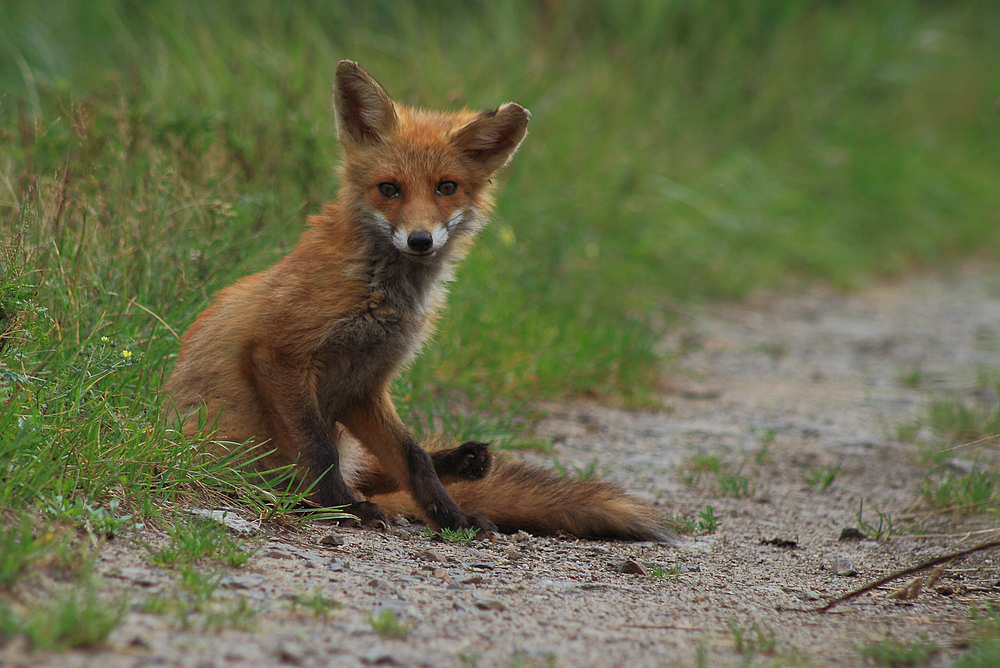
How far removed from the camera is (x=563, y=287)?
20.1 feet

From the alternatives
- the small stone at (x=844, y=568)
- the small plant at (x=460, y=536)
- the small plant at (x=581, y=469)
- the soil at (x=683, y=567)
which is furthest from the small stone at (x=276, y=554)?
the small stone at (x=844, y=568)

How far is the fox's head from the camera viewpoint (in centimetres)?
332

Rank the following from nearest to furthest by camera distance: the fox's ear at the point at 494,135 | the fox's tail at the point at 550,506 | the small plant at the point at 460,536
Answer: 1. the small plant at the point at 460,536
2. the fox's tail at the point at 550,506
3. the fox's ear at the point at 494,135

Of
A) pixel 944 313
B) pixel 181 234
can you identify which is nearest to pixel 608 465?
pixel 181 234

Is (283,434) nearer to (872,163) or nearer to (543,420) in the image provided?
(543,420)

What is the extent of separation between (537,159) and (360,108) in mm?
3698

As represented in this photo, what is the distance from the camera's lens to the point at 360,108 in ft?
11.7

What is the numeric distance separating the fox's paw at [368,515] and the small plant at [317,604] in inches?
34.5

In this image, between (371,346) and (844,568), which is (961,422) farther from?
(371,346)

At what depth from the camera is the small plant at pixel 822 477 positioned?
13.5 ft

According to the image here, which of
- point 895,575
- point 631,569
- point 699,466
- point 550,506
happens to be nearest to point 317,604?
point 631,569

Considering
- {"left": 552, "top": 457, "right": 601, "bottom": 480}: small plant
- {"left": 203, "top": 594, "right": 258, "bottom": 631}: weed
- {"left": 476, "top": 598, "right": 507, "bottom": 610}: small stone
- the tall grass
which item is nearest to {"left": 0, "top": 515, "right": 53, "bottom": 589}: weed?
the tall grass

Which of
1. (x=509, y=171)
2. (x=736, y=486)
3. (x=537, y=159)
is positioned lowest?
(x=736, y=486)

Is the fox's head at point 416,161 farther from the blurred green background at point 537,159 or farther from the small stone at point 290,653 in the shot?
the small stone at point 290,653
